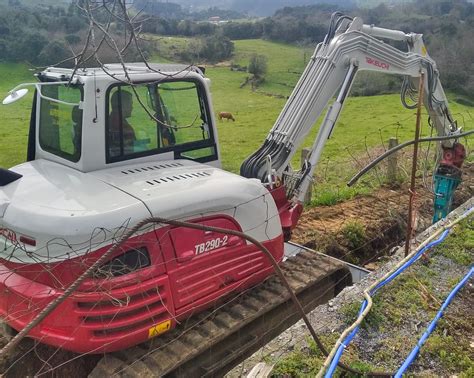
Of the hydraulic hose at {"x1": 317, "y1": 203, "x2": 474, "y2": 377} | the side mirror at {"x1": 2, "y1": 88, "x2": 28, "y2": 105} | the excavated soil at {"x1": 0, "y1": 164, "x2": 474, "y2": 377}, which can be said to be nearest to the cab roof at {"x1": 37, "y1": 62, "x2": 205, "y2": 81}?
the side mirror at {"x1": 2, "y1": 88, "x2": 28, "y2": 105}

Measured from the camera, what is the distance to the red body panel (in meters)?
4.33

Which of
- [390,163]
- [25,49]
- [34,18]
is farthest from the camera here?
[34,18]

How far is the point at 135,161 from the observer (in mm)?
5410

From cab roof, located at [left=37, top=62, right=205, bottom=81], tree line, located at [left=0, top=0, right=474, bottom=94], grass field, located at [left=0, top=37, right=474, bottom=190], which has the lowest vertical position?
grass field, located at [left=0, top=37, right=474, bottom=190]

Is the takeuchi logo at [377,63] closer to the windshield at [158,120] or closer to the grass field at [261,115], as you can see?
the windshield at [158,120]

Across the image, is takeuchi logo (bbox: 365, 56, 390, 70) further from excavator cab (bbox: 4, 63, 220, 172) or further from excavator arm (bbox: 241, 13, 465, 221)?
excavator cab (bbox: 4, 63, 220, 172)

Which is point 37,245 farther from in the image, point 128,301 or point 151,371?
point 151,371

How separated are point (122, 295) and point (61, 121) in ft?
7.27

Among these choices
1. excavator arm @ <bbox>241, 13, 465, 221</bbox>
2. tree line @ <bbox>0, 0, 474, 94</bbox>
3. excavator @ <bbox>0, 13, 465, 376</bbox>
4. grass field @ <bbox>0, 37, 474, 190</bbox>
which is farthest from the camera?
tree line @ <bbox>0, 0, 474, 94</bbox>

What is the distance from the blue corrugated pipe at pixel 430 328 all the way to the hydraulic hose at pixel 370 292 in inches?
20.6

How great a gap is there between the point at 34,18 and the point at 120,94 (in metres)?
51.6

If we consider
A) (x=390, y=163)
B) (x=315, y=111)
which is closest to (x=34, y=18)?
(x=390, y=163)

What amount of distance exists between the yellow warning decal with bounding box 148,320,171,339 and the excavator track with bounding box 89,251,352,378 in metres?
0.15

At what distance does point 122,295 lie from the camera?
4438 mm
